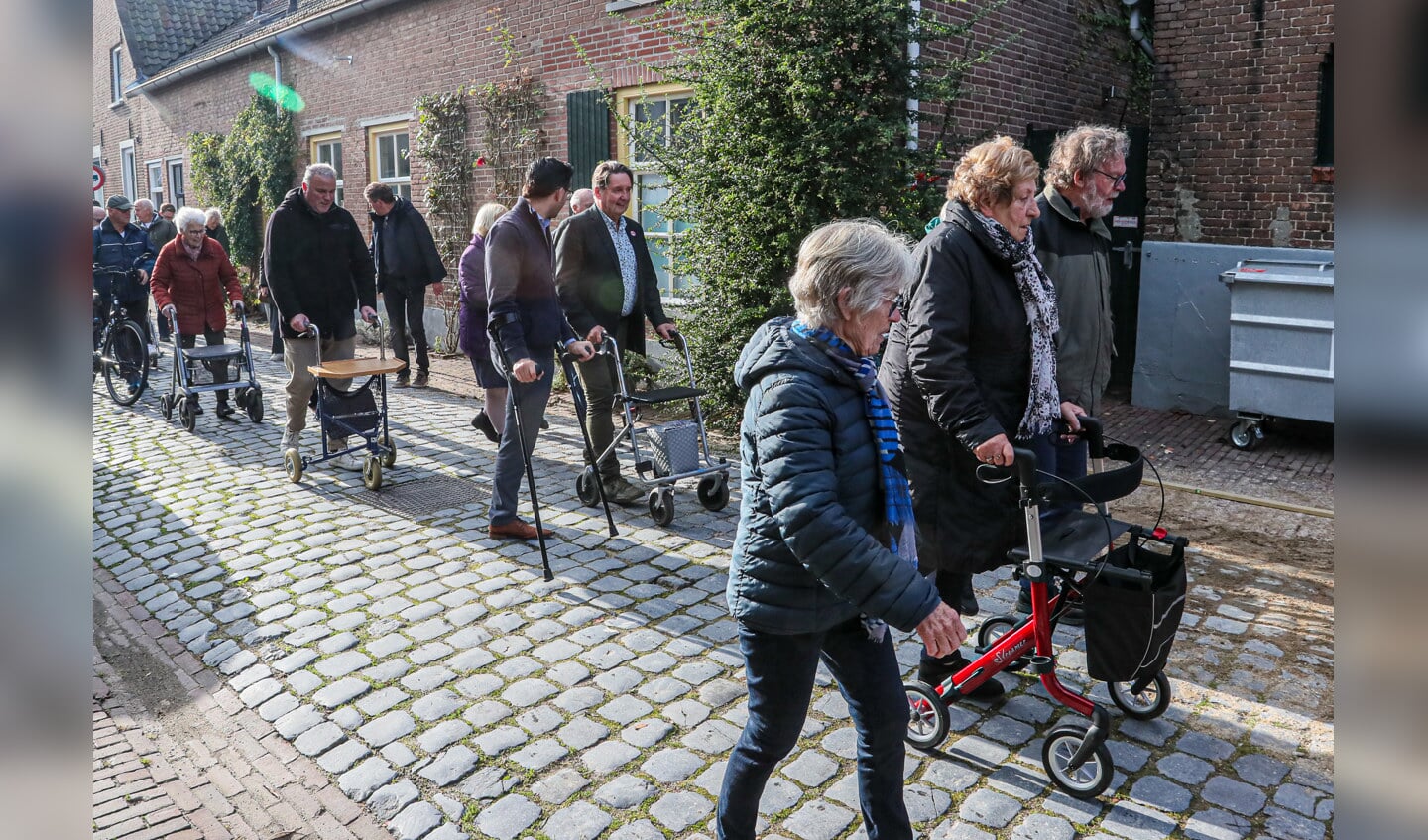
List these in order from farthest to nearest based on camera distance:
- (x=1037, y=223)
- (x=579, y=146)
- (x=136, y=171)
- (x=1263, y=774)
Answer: (x=136, y=171) → (x=579, y=146) → (x=1037, y=223) → (x=1263, y=774)

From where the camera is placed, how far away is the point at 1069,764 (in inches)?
134

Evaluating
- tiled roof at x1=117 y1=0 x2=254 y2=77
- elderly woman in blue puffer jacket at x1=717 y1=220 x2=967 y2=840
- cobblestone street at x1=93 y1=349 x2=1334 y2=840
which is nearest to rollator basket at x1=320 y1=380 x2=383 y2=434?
cobblestone street at x1=93 y1=349 x2=1334 y2=840

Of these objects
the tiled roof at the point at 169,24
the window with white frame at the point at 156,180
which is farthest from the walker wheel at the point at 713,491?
the tiled roof at the point at 169,24

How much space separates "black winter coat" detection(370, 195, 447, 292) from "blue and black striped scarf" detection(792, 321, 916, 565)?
9.50 metres

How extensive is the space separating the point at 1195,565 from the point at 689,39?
634cm

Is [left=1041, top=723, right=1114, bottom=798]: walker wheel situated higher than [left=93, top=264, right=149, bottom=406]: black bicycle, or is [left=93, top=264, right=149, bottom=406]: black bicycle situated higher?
[left=93, top=264, right=149, bottom=406]: black bicycle

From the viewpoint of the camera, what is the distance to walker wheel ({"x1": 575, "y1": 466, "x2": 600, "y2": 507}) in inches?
273

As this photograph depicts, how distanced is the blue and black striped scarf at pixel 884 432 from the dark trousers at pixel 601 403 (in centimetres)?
420

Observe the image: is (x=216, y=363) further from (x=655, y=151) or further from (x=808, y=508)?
(x=808, y=508)

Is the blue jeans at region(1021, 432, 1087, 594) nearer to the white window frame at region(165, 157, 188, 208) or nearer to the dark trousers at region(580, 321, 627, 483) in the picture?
the dark trousers at region(580, 321, 627, 483)

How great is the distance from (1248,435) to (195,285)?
9.79 meters
